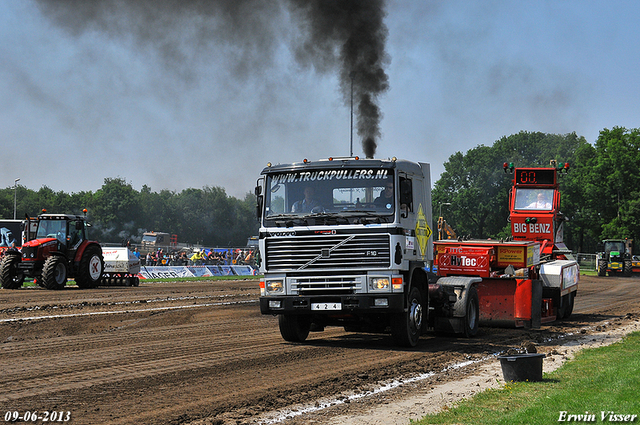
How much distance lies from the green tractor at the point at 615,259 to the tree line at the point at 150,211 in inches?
2517

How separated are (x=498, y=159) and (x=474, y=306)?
3035 inches

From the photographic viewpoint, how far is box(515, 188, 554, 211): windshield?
Answer: 68.0ft

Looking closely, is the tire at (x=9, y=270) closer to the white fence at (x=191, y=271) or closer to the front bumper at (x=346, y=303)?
the white fence at (x=191, y=271)

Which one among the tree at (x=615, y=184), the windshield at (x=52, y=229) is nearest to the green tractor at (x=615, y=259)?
the tree at (x=615, y=184)

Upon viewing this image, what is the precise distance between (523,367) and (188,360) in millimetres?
4662

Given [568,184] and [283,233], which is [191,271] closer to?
[283,233]

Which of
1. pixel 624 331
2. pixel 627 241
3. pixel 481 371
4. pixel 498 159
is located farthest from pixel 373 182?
pixel 498 159

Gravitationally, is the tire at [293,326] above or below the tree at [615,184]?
below

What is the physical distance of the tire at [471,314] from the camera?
41.7 feet

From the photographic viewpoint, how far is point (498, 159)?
86.9m

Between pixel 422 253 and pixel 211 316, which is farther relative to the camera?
pixel 211 316

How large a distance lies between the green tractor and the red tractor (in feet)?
117

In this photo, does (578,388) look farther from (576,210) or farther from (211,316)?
(576,210)

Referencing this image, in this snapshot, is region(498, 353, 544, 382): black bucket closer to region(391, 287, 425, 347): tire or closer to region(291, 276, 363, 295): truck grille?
region(391, 287, 425, 347): tire
